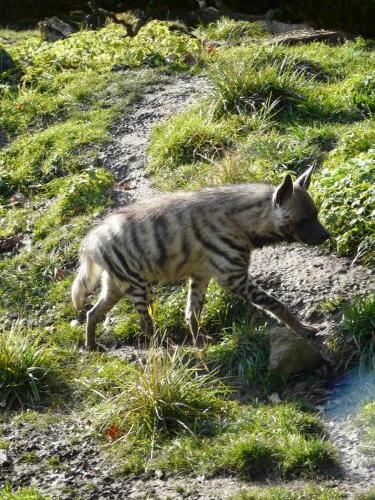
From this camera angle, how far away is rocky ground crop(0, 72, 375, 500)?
5867 millimetres

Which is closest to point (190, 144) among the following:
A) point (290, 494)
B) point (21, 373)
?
point (21, 373)

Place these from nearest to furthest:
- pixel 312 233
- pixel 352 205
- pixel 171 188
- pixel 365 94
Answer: pixel 312 233, pixel 352 205, pixel 171 188, pixel 365 94

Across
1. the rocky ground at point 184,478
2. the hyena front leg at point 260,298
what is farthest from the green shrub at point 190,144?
the hyena front leg at point 260,298

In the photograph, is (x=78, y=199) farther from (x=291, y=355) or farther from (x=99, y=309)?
(x=291, y=355)

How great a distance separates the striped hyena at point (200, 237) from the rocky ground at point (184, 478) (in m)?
0.41

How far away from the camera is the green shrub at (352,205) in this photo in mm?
7766

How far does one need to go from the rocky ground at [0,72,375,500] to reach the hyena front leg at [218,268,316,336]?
0.65 ft

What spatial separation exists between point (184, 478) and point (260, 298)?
180 centimetres

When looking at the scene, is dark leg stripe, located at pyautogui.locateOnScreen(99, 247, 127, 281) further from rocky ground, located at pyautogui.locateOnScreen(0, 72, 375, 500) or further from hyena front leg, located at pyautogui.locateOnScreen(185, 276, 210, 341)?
rocky ground, located at pyautogui.locateOnScreen(0, 72, 375, 500)

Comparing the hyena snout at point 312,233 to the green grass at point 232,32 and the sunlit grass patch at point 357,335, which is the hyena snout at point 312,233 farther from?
the green grass at point 232,32

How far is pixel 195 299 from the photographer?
773 centimetres

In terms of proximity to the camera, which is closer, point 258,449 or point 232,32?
point 258,449

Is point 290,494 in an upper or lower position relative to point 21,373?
upper

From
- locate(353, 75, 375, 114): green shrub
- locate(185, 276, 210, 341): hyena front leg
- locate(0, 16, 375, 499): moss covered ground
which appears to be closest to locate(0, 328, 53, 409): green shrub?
locate(0, 16, 375, 499): moss covered ground
